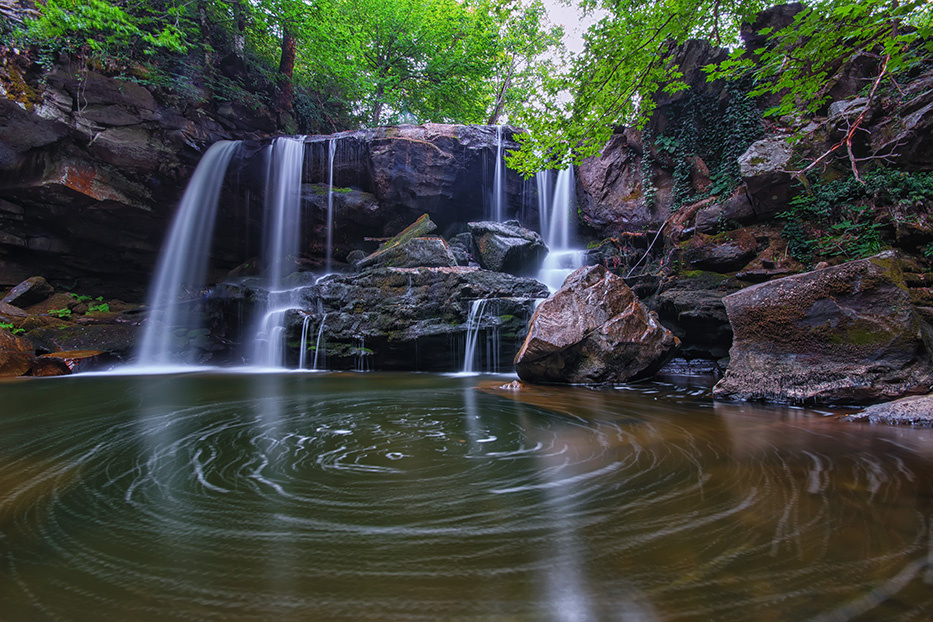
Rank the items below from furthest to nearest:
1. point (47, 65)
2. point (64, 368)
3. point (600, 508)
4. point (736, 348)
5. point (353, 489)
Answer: point (47, 65) < point (64, 368) < point (736, 348) < point (353, 489) < point (600, 508)

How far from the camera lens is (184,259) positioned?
13.8m

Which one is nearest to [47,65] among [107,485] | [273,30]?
[273,30]

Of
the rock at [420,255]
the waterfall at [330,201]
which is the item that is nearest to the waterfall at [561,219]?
the rock at [420,255]

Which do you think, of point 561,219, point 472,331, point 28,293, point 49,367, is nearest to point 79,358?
point 49,367

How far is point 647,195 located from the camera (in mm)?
12414

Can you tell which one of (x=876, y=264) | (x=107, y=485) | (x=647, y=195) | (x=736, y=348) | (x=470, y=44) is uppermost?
(x=470, y=44)

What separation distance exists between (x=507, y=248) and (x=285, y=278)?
8.22m

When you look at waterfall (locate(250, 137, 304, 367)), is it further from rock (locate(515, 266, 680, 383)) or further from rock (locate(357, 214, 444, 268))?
rock (locate(515, 266, 680, 383))

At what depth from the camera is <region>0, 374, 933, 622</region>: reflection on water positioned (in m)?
1.13

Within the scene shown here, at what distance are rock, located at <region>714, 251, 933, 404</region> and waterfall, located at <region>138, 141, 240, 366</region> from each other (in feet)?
45.3

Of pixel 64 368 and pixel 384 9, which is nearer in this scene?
pixel 64 368

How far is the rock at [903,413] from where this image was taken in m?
3.15

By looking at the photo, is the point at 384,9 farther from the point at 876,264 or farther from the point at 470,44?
the point at 876,264

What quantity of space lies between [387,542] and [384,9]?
69.5 feet
